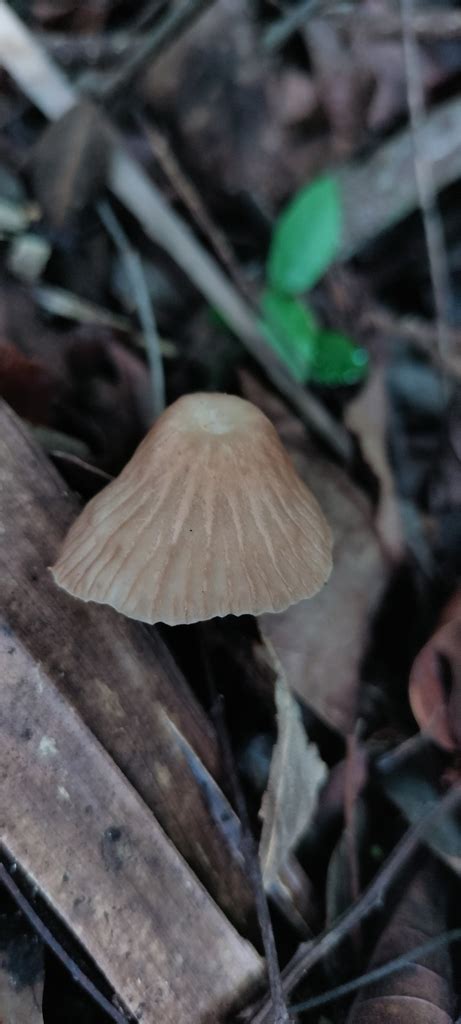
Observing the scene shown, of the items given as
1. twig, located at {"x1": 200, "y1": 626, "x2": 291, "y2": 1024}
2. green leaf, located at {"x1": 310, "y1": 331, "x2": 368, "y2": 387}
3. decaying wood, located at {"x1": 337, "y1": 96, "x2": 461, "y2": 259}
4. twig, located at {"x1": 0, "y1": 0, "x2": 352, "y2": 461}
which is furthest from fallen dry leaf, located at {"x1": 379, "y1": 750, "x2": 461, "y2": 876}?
decaying wood, located at {"x1": 337, "y1": 96, "x2": 461, "y2": 259}

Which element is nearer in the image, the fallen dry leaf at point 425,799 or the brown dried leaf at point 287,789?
the brown dried leaf at point 287,789

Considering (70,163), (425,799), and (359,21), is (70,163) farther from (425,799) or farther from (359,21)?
(425,799)

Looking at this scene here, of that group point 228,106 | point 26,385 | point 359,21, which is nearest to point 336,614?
point 26,385

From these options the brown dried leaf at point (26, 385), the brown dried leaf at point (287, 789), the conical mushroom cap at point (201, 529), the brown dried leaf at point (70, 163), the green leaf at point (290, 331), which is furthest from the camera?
the green leaf at point (290, 331)

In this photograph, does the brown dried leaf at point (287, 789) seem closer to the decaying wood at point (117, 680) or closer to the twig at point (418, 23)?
the decaying wood at point (117, 680)

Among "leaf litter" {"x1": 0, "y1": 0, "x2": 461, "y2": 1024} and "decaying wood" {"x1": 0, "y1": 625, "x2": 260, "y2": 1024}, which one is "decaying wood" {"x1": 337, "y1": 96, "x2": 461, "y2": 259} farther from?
"decaying wood" {"x1": 0, "y1": 625, "x2": 260, "y2": 1024}

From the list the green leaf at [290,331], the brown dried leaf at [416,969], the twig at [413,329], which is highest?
the green leaf at [290,331]

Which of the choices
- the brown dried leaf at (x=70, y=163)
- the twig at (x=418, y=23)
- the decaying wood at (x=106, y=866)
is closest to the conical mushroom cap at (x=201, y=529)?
the decaying wood at (x=106, y=866)

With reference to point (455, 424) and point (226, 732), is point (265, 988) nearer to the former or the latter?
point (226, 732)

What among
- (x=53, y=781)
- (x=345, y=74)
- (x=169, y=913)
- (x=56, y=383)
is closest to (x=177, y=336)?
(x=56, y=383)
